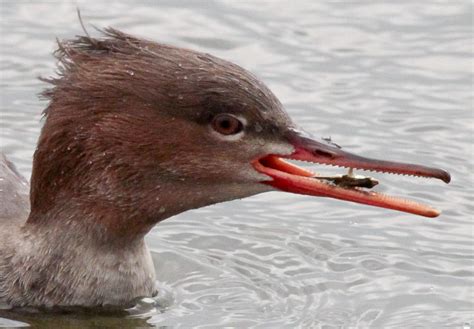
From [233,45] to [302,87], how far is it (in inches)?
40.2

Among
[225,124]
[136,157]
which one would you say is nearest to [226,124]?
[225,124]

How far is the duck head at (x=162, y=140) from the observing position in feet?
37.2

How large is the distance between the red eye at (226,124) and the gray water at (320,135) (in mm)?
1660

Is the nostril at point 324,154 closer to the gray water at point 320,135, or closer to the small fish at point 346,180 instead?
the small fish at point 346,180

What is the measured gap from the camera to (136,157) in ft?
37.9

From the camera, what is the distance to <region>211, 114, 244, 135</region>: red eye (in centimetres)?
1134

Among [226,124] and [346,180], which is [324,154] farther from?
[226,124]

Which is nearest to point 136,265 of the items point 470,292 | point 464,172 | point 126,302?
point 126,302

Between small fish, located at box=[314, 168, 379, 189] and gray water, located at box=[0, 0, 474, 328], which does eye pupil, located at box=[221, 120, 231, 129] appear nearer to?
small fish, located at box=[314, 168, 379, 189]

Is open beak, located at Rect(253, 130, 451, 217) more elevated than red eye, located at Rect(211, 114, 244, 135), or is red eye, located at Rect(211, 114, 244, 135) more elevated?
red eye, located at Rect(211, 114, 244, 135)

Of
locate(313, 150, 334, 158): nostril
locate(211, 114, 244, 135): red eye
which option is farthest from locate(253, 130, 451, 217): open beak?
locate(211, 114, 244, 135): red eye

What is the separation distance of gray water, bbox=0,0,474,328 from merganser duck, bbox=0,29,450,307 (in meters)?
0.47

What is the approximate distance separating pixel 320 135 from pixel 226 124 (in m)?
3.81

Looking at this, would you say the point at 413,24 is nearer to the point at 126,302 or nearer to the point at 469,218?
the point at 469,218
